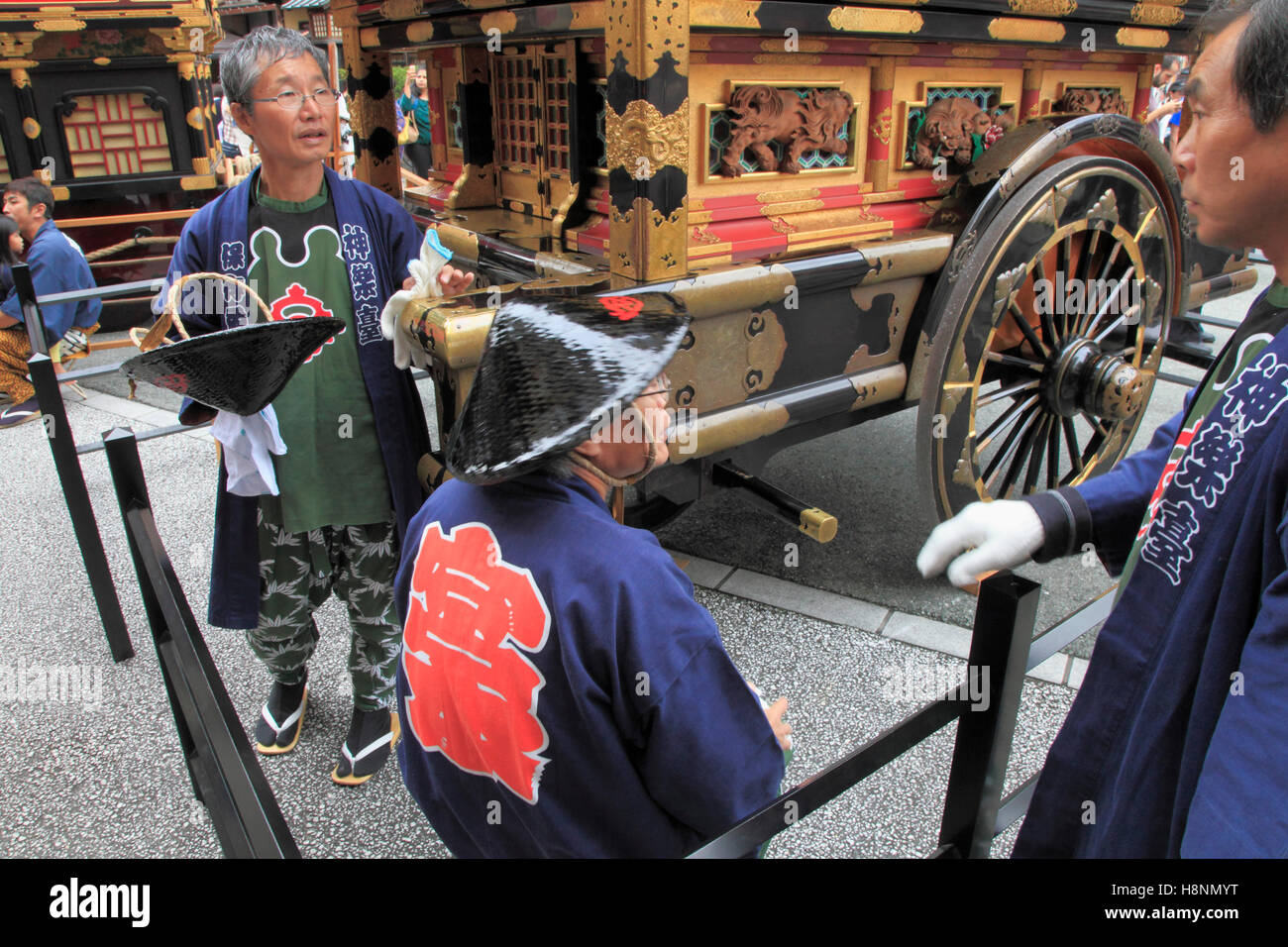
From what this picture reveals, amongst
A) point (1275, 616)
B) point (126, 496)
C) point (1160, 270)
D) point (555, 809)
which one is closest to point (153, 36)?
point (126, 496)

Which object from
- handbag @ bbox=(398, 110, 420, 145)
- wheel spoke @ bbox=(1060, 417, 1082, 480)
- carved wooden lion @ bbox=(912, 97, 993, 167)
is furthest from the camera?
handbag @ bbox=(398, 110, 420, 145)

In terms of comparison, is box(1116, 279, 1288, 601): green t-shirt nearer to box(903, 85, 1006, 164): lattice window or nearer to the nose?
the nose

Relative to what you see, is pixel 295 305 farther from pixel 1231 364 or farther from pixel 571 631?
pixel 1231 364

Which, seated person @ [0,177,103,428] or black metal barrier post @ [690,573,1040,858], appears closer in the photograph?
black metal barrier post @ [690,573,1040,858]

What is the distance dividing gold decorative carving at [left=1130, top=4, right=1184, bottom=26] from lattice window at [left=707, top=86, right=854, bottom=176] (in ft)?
4.08

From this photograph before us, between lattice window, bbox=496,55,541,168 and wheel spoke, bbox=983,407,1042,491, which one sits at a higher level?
lattice window, bbox=496,55,541,168

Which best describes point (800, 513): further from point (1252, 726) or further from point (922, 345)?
point (1252, 726)

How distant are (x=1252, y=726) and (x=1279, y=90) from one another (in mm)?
655

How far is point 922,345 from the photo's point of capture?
2.64m

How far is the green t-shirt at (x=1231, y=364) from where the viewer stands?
3.41 feet

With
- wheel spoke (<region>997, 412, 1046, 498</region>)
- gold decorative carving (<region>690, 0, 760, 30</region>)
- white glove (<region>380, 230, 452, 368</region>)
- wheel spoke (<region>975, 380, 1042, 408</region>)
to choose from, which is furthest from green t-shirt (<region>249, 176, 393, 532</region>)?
wheel spoke (<region>997, 412, 1046, 498</region>)

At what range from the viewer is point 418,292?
1971 mm

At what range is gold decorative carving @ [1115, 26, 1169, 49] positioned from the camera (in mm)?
2965

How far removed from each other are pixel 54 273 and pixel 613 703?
4.89 metres
